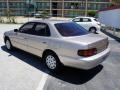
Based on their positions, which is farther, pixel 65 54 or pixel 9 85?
pixel 65 54

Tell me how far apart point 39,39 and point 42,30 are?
342 mm

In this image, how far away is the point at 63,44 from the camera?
607 centimetres

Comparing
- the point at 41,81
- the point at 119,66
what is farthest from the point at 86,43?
the point at 119,66

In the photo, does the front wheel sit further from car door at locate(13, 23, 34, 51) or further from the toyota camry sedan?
car door at locate(13, 23, 34, 51)

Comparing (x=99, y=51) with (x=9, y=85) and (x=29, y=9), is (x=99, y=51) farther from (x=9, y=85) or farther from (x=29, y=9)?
(x=29, y=9)

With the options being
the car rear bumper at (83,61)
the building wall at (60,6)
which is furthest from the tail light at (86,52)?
the building wall at (60,6)

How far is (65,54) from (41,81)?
109 cm

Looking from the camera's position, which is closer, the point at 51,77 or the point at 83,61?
the point at 83,61

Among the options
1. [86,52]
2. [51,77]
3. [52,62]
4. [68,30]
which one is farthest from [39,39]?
[86,52]

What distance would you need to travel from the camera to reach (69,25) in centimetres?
718

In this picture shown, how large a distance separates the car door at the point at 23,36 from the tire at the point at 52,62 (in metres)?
1.44

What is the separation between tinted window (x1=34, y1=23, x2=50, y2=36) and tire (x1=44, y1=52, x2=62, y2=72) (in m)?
0.74

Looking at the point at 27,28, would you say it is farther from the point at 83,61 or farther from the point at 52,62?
the point at 83,61

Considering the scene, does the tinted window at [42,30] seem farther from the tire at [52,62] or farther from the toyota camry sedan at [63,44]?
the tire at [52,62]
